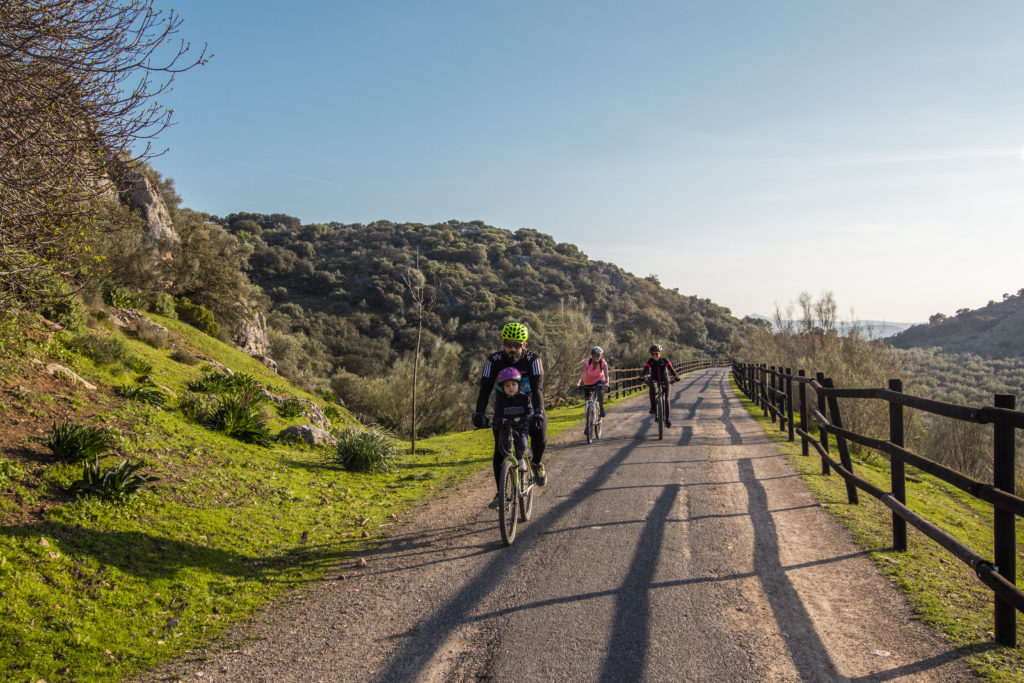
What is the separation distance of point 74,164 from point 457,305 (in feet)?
151

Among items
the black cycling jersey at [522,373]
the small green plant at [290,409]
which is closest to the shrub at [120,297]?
the small green plant at [290,409]

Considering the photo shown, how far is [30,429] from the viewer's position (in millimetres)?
6293

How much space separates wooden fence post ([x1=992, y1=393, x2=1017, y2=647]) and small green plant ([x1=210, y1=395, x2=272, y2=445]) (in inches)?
360

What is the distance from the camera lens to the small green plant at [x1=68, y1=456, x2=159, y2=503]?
5.40 m

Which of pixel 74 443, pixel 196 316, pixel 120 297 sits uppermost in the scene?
pixel 120 297

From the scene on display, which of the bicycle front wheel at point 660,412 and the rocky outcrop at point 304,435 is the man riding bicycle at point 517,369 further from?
the bicycle front wheel at point 660,412

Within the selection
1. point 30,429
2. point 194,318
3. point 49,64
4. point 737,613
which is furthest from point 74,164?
point 194,318

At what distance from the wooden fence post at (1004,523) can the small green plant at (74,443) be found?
24.8 ft

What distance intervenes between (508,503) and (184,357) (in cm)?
1065

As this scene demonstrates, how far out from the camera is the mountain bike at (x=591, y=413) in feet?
38.8

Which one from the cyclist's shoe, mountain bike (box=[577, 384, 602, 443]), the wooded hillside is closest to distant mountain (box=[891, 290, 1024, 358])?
the wooded hillside

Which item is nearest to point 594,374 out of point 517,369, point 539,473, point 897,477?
point 539,473

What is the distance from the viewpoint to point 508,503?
568cm

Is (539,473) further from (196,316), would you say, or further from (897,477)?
(196,316)
